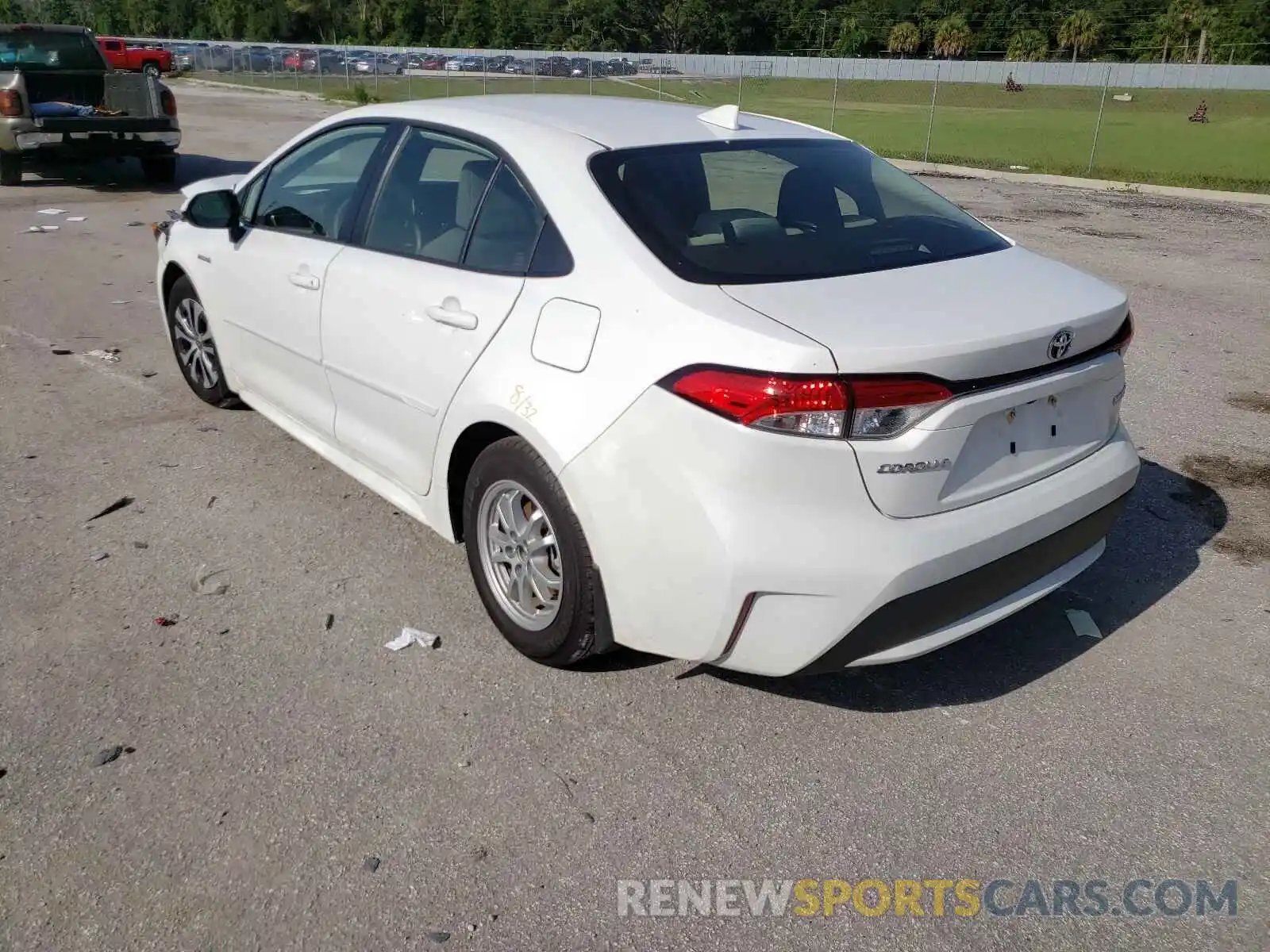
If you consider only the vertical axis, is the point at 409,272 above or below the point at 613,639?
above

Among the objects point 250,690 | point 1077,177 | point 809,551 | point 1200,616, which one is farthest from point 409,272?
point 1077,177

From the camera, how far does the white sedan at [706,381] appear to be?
2.71 meters

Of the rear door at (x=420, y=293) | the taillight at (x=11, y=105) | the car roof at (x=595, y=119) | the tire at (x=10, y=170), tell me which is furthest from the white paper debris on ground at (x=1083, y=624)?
the tire at (x=10, y=170)

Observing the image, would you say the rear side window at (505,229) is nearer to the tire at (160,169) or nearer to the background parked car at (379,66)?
the tire at (160,169)

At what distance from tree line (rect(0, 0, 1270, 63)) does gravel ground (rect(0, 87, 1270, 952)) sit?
57753 mm

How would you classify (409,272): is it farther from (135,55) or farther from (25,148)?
(135,55)

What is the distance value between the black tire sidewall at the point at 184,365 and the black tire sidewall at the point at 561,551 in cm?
254

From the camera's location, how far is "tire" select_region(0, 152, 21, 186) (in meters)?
14.0

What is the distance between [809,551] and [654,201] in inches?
49.0

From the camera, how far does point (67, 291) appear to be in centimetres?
857

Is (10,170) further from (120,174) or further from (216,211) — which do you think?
(216,211)

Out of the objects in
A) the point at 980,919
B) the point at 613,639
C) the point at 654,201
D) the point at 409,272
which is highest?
the point at 654,201

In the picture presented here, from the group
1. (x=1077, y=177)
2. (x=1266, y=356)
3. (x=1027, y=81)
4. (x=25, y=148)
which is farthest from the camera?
(x=1027, y=81)

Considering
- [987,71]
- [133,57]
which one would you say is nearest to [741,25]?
[987,71]
